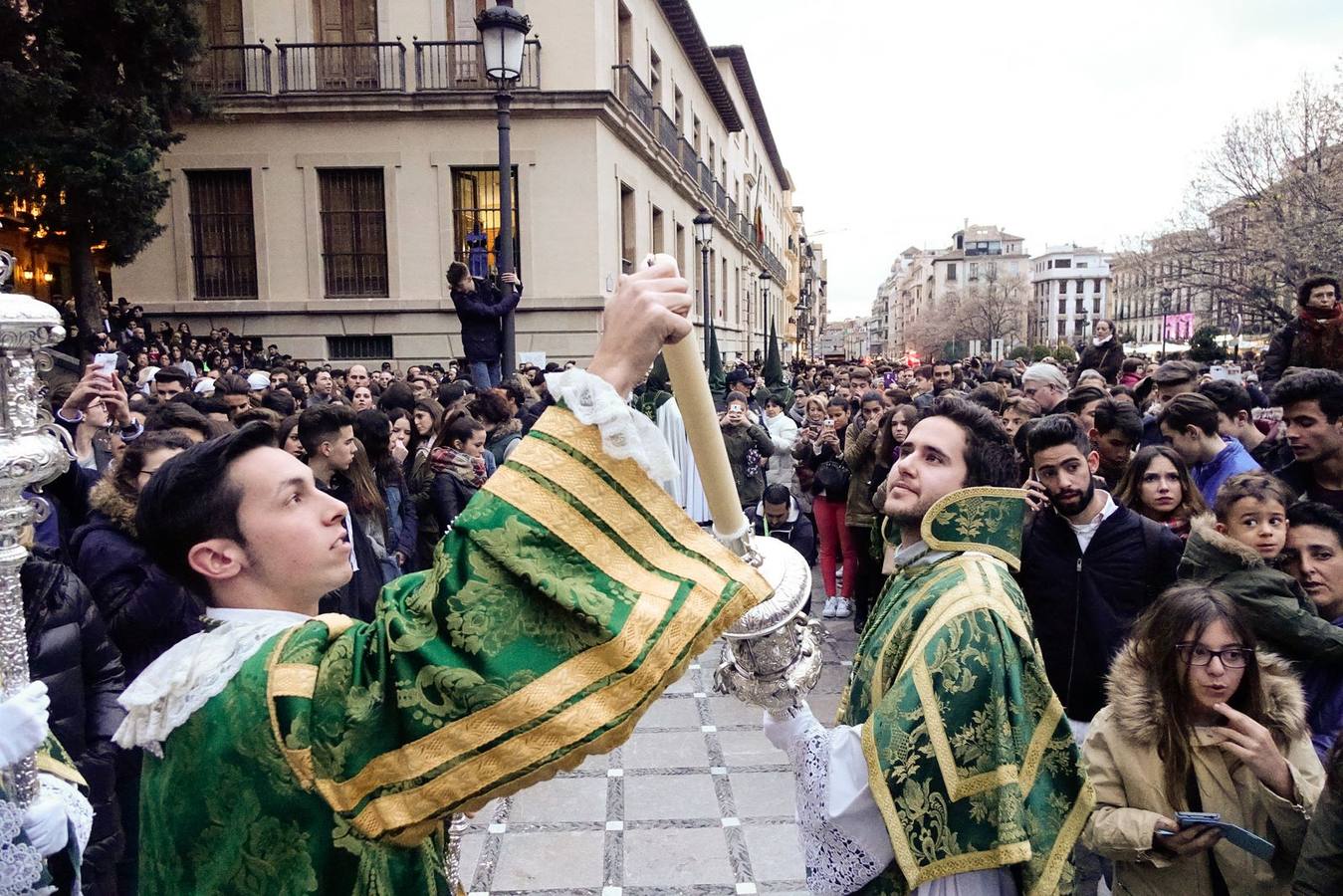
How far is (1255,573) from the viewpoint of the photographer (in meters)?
3.05

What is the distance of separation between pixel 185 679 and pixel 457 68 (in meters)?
19.2

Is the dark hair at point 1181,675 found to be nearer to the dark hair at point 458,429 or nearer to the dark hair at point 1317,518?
the dark hair at point 1317,518

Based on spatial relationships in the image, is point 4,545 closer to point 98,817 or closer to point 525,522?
point 525,522

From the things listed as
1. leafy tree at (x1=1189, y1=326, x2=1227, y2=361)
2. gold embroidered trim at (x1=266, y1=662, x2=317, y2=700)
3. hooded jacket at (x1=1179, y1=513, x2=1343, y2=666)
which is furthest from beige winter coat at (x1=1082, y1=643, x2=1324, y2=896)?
leafy tree at (x1=1189, y1=326, x2=1227, y2=361)

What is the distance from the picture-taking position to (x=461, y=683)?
1.33 meters

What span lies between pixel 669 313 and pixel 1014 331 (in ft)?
274

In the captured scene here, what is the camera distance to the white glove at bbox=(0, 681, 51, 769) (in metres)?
1.55

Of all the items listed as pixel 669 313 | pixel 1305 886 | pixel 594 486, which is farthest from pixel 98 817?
pixel 1305 886

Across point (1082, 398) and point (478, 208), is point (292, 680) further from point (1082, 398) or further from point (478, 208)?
point (478, 208)

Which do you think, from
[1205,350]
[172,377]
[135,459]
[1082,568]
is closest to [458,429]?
[135,459]

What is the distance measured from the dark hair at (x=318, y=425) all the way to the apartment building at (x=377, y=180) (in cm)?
1370

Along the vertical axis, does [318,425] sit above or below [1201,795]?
above

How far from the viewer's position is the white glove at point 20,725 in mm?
1552

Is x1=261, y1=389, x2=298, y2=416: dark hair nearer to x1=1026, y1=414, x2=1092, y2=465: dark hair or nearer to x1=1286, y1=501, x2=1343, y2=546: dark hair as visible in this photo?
x1=1026, y1=414, x2=1092, y2=465: dark hair
